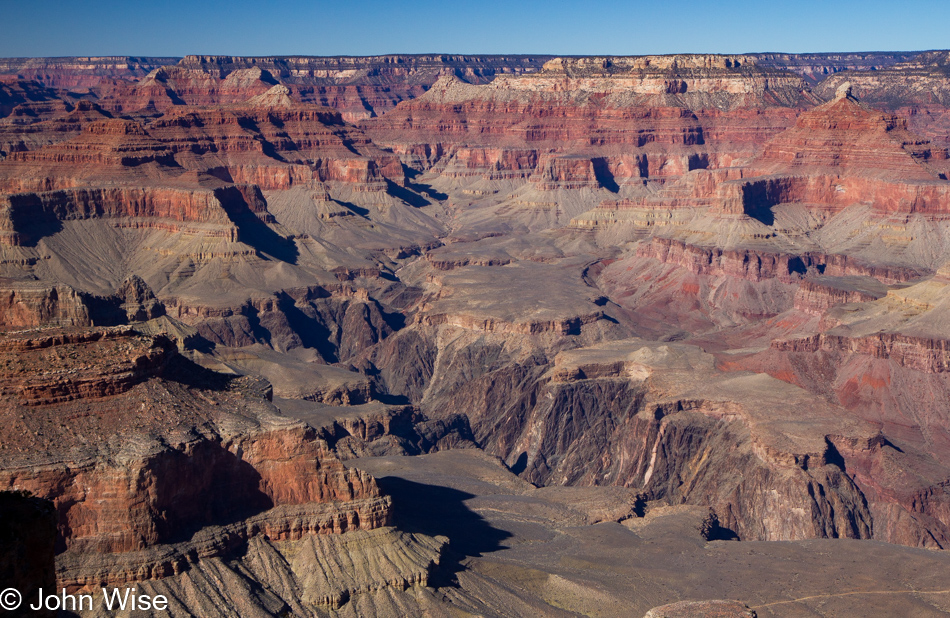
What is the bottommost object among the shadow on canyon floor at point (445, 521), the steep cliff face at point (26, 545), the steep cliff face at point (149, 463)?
the shadow on canyon floor at point (445, 521)

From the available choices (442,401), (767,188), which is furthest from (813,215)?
(442,401)

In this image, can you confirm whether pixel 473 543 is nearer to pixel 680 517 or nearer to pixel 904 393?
pixel 680 517

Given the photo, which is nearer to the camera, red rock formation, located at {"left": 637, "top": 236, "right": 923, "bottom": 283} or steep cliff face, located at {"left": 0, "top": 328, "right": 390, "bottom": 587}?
steep cliff face, located at {"left": 0, "top": 328, "right": 390, "bottom": 587}

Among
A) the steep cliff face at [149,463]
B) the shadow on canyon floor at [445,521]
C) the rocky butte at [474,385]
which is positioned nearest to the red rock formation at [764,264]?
the rocky butte at [474,385]

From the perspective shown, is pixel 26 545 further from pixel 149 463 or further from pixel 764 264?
pixel 764 264

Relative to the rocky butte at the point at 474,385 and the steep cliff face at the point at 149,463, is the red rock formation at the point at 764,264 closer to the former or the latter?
the rocky butte at the point at 474,385

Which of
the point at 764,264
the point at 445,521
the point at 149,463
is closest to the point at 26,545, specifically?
the point at 149,463

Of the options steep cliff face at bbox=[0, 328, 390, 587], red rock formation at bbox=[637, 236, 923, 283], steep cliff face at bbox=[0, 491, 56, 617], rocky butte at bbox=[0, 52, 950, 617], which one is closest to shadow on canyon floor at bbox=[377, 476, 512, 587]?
rocky butte at bbox=[0, 52, 950, 617]

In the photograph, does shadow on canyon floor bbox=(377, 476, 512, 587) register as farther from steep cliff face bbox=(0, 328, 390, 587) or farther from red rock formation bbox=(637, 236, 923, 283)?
red rock formation bbox=(637, 236, 923, 283)
